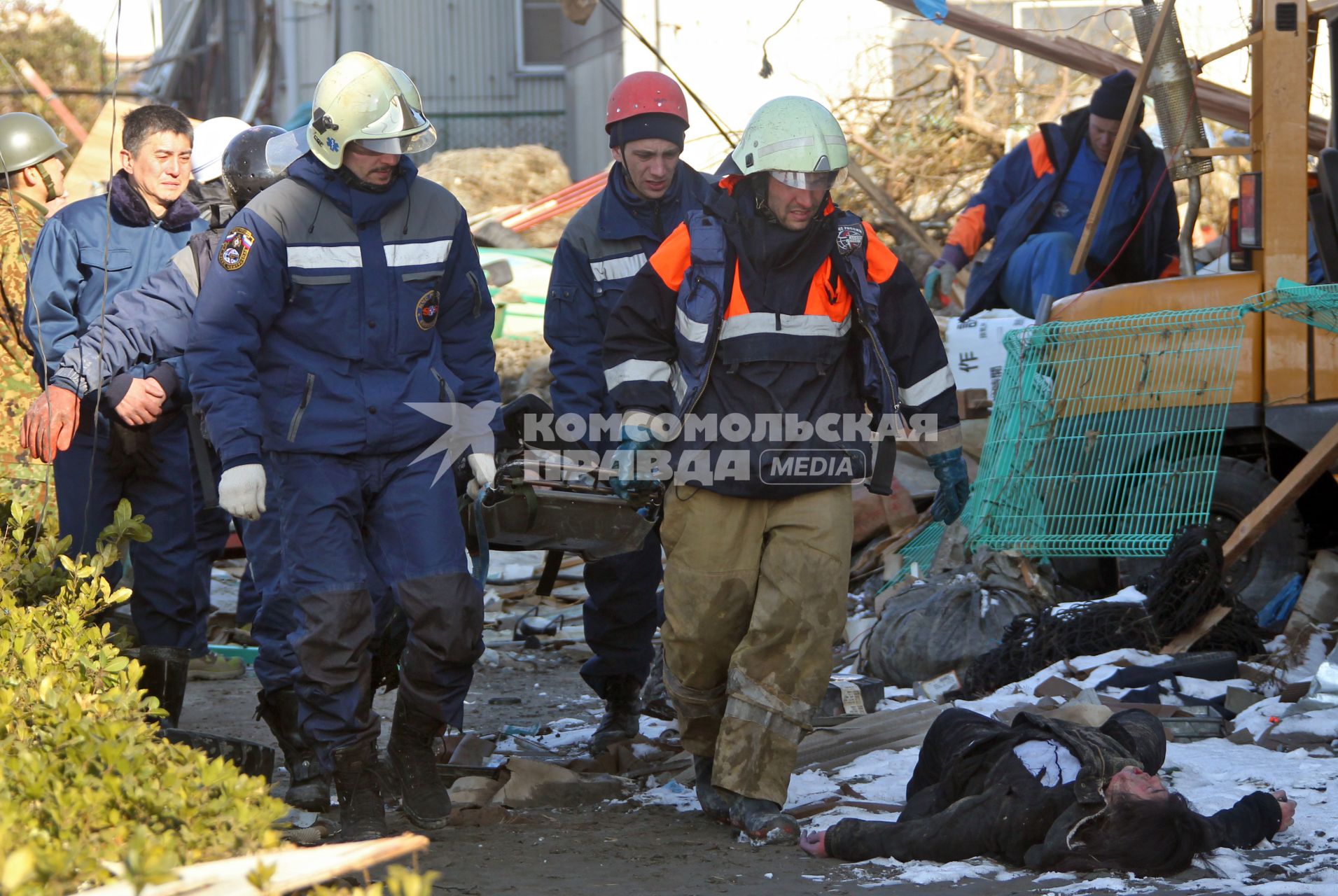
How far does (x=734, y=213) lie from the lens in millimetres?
4477

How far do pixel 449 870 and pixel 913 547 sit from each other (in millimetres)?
4068

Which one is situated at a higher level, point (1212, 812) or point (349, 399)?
point (349, 399)

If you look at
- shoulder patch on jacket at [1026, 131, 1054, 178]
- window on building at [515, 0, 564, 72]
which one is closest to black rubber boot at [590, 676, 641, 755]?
shoulder patch on jacket at [1026, 131, 1054, 178]

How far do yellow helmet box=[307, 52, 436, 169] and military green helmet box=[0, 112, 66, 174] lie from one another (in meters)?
2.37

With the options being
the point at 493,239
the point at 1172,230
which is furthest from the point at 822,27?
the point at 1172,230

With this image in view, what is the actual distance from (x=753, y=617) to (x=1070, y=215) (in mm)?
4000

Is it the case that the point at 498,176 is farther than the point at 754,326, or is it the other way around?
the point at 498,176

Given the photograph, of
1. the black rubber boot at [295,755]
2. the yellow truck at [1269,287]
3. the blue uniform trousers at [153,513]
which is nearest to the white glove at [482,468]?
the black rubber boot at [295,755]

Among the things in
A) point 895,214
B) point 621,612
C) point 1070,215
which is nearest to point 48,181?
point 621,612

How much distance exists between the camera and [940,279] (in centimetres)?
791

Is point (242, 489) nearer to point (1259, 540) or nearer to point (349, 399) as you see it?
point (349, 399)

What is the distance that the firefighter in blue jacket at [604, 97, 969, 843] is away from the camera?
437 centimetres

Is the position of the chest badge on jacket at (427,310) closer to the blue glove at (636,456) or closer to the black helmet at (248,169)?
the blue glove at (636,456)

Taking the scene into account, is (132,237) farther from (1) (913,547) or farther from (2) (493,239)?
(2) (493,239)
